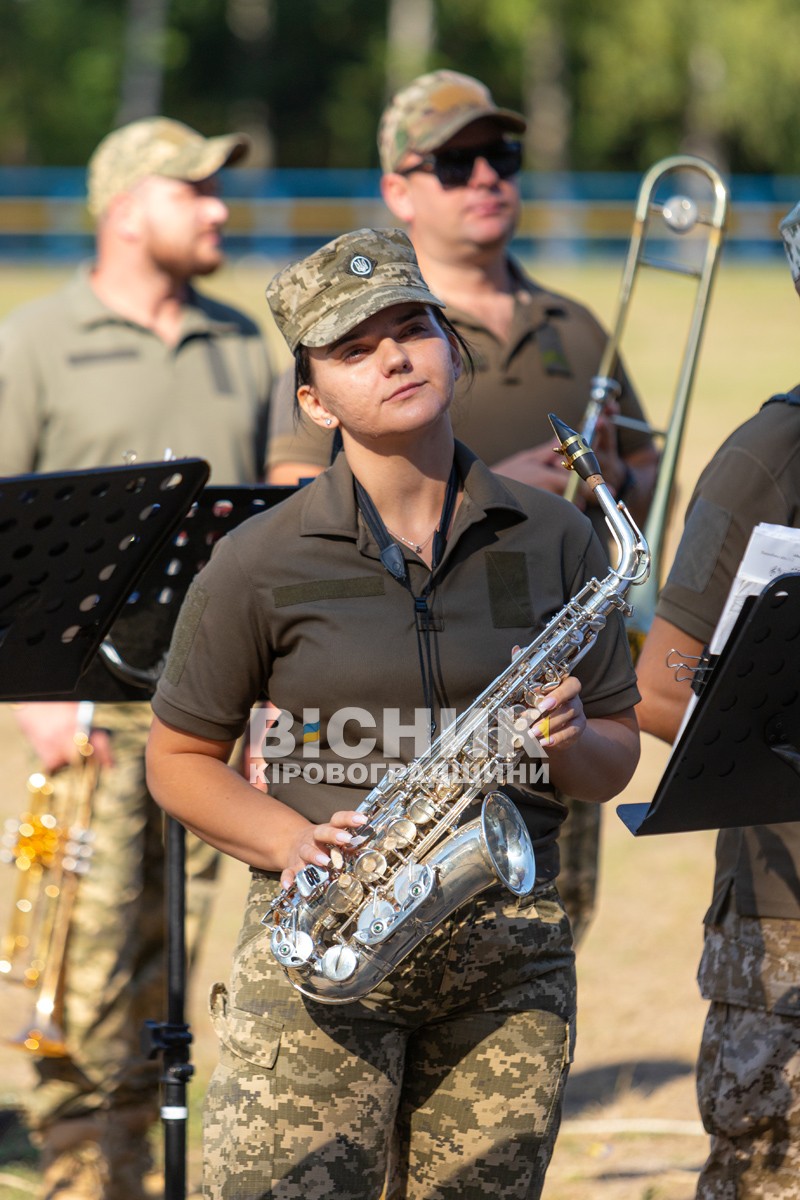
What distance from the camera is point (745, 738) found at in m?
2.78

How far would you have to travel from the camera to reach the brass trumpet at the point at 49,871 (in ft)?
15.7

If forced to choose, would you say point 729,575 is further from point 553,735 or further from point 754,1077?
point 754,1077

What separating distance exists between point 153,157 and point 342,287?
294cm

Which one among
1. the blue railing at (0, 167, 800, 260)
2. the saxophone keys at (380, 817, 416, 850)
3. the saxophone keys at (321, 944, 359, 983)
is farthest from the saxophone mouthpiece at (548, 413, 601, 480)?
the blue railing at (0, 167, 800, 260)

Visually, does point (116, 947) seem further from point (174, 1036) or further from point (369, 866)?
point (369, 866)

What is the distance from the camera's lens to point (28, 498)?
2787mm

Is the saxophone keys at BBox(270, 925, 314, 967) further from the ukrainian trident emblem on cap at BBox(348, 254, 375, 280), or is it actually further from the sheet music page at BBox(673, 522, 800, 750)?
the ukrainian trident emblem on cap at BBox(348, 254, 375, 280)

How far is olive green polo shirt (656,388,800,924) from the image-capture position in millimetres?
3184

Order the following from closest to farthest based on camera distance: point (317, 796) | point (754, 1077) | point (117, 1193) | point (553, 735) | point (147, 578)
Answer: point (553, 735) → point (317, 796) → point (754, 1077) → point (147, 578) → point (117, 1193)

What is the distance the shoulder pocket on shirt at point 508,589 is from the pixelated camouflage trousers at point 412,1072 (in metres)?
0.50

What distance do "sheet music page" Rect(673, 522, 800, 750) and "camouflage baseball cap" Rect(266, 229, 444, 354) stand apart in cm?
72

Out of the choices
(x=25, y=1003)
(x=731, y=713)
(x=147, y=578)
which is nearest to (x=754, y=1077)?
(x=731, y=713)

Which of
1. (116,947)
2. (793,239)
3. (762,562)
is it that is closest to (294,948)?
(762,562)

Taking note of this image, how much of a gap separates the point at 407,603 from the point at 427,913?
1.78ft
